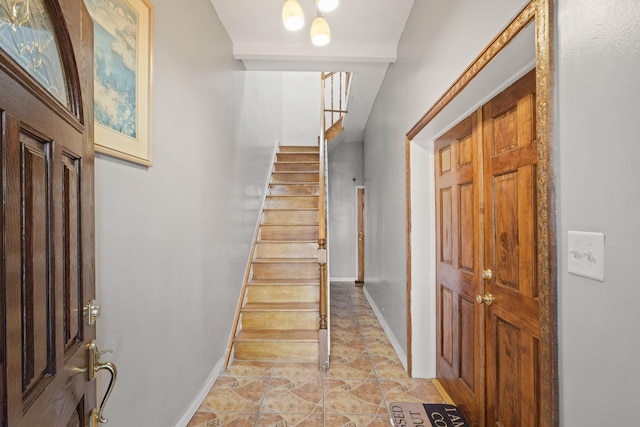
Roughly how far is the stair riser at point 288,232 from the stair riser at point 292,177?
1052 millimetres

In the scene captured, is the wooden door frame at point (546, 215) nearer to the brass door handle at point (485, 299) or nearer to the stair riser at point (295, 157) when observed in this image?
the brass door handle at point (485, 299)

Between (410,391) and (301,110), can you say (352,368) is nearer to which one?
(410,391)

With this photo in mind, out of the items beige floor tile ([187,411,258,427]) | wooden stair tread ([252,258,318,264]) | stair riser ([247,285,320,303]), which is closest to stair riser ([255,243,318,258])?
wooden stair tread ([252,258,318,264])

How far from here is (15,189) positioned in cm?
53

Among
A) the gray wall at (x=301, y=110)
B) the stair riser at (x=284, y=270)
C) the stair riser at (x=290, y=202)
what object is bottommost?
the stair riser at (x=284, y=270)

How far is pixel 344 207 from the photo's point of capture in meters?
6.08

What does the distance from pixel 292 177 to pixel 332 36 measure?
8.10 ft

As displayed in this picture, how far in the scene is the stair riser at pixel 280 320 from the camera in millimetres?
2887

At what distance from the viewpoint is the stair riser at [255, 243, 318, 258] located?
3.64 m

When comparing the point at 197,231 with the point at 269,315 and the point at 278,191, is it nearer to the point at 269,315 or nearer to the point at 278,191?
the point at 269,315

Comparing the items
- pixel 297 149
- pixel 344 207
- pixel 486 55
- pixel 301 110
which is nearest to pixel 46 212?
pixel 486 55

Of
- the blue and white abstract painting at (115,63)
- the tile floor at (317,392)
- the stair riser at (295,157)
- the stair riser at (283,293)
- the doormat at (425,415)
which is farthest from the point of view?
the stair riser at (295,157)

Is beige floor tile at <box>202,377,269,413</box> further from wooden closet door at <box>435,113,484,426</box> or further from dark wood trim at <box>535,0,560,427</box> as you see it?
dark wood trim at <box>535,0,560,427</box>

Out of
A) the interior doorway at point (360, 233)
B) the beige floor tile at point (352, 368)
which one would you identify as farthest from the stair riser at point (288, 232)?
the interior doorway at point (360, 233)
